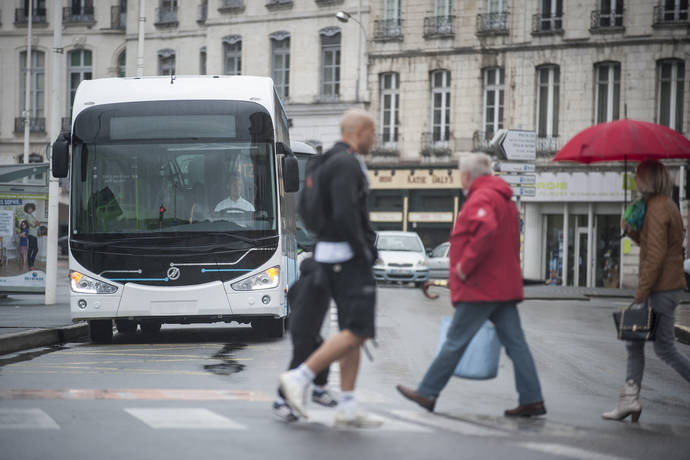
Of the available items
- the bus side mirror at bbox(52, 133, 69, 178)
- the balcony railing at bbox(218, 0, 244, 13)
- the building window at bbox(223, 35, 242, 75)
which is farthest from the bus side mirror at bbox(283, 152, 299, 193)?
the balcony railing at bbox(218, 0, 244, 13)

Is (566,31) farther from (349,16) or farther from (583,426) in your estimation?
(583,426)

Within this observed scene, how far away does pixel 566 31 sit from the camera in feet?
122

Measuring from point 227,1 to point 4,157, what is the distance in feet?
43.0

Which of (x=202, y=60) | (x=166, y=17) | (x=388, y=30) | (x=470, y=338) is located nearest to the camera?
(x=470, y=338)

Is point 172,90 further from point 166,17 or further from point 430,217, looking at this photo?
point 166,17

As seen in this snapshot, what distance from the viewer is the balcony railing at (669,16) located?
35688mm

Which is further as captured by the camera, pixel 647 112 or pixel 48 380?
pixel 647 112

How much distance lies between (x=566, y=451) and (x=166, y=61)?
41833mm

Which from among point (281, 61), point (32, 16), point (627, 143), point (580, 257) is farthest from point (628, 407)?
point (32, 16)

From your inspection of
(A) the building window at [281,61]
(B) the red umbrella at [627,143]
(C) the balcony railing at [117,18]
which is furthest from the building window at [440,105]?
(B) the red umbrella at [627,143]

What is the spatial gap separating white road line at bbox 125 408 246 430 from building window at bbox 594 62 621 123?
31.2 m

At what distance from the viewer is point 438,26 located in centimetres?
3916

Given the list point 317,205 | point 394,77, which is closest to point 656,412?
point 317,205

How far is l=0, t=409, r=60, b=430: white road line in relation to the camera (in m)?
6.54
